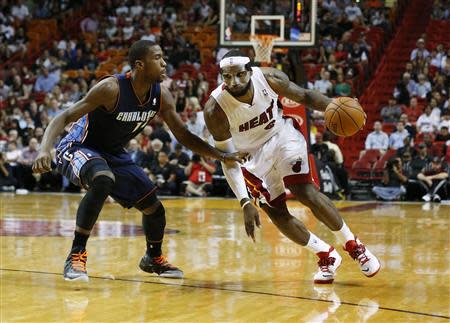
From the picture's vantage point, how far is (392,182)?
15.9 meters

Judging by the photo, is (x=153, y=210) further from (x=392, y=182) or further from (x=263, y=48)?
(x=392, y=182)

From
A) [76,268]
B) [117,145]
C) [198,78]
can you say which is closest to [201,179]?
[198,78]

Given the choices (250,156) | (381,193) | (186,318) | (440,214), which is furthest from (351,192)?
(186,318)

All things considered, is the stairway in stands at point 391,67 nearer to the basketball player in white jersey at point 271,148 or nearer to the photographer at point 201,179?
the photographer at point 201,179

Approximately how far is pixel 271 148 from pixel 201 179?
404 inches

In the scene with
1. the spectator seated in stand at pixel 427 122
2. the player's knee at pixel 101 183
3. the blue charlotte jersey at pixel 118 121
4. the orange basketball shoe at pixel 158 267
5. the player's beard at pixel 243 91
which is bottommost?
the spectator seated in stand at pixel 427 122

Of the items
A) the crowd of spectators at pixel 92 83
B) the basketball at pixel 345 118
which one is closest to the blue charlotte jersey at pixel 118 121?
the basketball at pixel 345 118

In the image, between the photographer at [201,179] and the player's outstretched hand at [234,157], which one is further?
the photographer at [201,179]

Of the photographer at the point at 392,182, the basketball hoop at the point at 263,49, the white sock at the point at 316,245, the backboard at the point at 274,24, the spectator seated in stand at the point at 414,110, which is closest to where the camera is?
the white sock at the point at 316,245

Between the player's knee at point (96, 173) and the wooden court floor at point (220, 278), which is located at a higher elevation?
the player's knee at point (96, 173)

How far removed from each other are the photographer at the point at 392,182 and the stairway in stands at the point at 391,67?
5.96 feet

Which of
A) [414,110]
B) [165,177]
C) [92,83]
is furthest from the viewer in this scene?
[92,83]

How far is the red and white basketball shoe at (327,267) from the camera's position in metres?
6.52

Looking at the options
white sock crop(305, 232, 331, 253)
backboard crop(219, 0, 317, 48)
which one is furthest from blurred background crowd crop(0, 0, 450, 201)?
white sock crop(305, 232, 331, 253)
